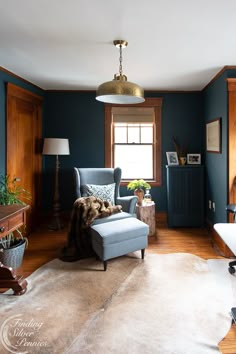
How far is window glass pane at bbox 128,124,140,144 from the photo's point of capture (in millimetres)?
5055

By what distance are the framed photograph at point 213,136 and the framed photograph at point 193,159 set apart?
0.35 metres

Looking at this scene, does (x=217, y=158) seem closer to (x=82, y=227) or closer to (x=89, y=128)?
(x=82, y=227)

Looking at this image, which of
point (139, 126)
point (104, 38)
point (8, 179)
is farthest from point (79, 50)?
point (139, 126)

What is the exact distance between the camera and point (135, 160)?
512 cm

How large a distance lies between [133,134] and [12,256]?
9.81 feet

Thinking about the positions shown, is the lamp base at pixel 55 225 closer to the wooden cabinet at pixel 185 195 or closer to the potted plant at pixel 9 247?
the potted plant at pixel 9 247

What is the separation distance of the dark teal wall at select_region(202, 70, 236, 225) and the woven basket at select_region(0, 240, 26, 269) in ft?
8.50

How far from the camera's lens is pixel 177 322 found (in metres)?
2.16

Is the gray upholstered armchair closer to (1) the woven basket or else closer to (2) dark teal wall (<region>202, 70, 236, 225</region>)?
(1) the woven basket

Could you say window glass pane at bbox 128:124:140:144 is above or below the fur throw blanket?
above

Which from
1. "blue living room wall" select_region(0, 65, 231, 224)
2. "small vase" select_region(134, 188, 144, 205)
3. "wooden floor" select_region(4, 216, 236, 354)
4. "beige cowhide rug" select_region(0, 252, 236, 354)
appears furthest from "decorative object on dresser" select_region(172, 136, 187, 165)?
"beige cowhide rug" select_region(0, 252, 236, 354)

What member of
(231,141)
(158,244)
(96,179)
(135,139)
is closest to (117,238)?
(158,244)

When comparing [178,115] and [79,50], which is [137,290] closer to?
[79,50]

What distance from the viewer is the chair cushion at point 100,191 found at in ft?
13.5
